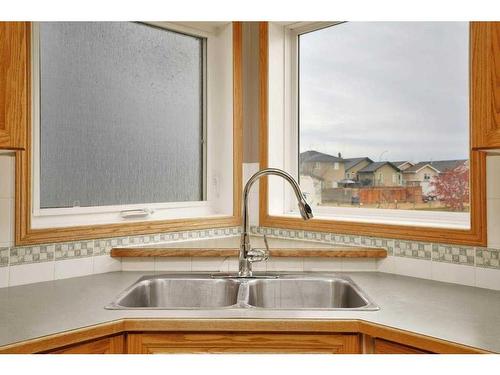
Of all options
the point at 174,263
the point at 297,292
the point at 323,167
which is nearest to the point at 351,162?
the point at 323,167

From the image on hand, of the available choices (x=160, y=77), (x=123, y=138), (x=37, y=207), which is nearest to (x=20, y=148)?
(x=37, y=207)

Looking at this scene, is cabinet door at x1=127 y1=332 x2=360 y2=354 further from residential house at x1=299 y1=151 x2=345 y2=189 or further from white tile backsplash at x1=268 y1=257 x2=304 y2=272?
residential house at x1=299 y1=151 x2=345 y2=189

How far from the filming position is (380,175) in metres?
2.07

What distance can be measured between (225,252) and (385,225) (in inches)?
26.8

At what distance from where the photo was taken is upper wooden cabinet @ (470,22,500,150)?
1287 millimetres

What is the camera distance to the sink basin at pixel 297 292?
1768 millimetres

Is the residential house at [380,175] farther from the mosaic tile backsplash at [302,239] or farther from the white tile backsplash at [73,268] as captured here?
the white tile backsplash at [73,268]

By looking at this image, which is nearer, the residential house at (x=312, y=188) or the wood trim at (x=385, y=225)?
the wood trim at (x=385, y=225)

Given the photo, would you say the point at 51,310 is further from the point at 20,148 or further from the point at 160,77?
the point at 160,77

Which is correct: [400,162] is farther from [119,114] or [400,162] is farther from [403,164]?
[119,114]

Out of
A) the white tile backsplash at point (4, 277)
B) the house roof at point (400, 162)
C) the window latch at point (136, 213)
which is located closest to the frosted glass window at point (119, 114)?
the window latch at point (136, 213)

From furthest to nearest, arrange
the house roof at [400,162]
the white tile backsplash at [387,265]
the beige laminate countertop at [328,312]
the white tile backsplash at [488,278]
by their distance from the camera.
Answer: the house roof at [400,162]
the white tile backsplash at [387,265]
the white tile backsplash at [488,278]
the beige laminate countertop at [328,312]

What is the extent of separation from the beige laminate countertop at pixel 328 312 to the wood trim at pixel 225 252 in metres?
0.22

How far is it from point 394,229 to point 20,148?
55.4 inches
